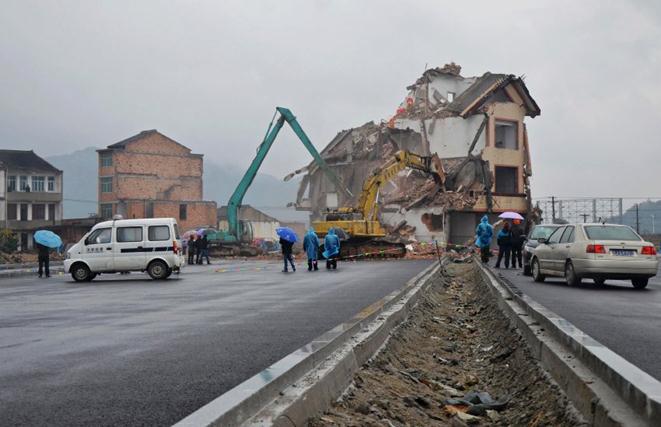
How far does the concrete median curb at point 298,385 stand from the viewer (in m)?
4.24

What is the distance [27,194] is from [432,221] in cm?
4361

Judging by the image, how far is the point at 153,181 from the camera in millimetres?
88938

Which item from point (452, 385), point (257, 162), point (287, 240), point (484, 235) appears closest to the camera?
point (452, 385)

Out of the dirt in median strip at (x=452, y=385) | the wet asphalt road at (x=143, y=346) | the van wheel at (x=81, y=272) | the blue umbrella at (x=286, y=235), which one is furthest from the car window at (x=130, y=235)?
the dirt in median strip at (x=452, y=385)

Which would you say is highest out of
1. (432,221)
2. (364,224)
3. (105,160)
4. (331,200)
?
(105,160)

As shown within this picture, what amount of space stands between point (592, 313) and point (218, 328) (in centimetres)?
564

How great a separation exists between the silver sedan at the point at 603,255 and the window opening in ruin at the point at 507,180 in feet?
149

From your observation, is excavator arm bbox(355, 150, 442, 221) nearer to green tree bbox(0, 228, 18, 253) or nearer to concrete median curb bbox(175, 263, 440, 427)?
concrete median curb bbox(175, 263, 440, 427)

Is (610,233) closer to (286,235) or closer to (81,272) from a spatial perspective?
(286,235)

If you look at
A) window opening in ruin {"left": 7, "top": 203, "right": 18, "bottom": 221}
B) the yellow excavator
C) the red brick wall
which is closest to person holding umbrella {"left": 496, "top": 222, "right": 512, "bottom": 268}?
the yellow excavator

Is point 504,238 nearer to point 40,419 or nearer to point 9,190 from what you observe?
point 40,419

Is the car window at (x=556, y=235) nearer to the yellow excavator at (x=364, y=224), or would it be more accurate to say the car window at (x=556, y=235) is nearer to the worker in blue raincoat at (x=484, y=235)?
the worker in blue raincoat at (x=484, y=235)

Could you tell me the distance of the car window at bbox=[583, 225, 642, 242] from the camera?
1919 cm

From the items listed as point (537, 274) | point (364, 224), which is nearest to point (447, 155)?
point (364, 224)
